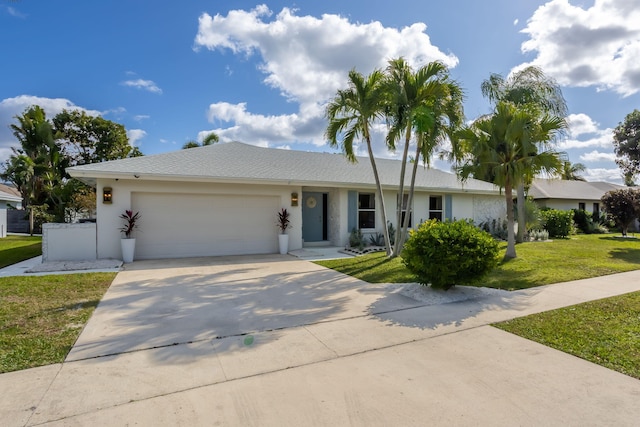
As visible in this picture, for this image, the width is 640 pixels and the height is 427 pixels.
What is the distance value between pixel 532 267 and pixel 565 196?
19017 millimetres

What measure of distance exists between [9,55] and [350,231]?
13865mm

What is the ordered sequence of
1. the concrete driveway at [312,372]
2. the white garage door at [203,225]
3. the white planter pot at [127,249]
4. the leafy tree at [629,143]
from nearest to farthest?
the concrete driveway at [312,372]
the white planter pot at [127,249]
the white garage door at [203,225]
the leafy tree at [629,143]

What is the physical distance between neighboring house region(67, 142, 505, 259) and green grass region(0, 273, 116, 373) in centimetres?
300

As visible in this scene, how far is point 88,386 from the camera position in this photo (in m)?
3.07

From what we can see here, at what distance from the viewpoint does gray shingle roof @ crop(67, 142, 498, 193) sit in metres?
10.1

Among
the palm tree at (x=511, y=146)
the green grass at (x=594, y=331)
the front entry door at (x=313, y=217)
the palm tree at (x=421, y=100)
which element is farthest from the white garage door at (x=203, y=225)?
the green grass at (x=594, y=331)

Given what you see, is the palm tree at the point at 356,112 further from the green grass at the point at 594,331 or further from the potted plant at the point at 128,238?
the potted plant at the point at 128,238

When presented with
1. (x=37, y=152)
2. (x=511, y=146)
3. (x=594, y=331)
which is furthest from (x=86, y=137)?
(x=594, y=331)

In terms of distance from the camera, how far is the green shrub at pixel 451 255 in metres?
6.07

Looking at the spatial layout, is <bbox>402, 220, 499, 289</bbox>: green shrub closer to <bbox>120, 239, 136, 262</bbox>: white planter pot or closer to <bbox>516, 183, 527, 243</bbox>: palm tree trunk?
<bbox>120, 239, 136, 262</bbox>: white planter pot

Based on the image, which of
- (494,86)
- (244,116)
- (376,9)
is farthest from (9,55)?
(494,86)

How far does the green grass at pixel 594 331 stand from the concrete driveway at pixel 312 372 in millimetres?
251

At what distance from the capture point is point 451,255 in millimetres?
6055

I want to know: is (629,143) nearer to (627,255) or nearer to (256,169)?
(627,255)
